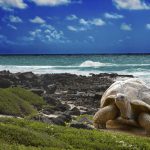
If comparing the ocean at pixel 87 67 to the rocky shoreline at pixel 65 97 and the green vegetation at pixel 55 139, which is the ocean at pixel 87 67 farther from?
the green vegetation at pixel 55 139

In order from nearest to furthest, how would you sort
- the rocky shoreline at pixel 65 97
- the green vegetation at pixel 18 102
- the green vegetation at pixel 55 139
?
the green vegetation at pixel 55 139 < the rocky shoreline at pixel 65 97 < the green vegetation at pixel 18 102

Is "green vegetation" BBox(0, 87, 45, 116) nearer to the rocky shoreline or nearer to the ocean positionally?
the rocky shoreline

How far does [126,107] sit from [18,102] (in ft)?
28.0

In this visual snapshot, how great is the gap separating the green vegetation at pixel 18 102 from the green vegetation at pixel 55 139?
22.0 feet

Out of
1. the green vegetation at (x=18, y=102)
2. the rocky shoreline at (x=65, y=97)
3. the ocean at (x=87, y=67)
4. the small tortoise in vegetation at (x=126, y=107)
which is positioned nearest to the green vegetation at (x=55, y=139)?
the small tortoise in vegetation at (x=126, y=107)

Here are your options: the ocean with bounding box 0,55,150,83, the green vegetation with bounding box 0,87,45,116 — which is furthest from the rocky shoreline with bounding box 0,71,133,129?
the ocean with bounding box 0,55,150,83

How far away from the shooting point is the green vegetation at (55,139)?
36.0 feet

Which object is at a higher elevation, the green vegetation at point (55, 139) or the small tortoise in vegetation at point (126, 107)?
the small tortoise in vegetation at point (126, 107)

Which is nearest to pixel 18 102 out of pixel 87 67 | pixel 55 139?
pixel 55 139

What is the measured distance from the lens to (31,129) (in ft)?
40.5

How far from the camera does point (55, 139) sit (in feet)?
38.3

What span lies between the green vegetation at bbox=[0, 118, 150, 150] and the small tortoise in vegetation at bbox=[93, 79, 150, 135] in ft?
5.15

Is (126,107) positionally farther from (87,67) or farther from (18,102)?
(87,67)

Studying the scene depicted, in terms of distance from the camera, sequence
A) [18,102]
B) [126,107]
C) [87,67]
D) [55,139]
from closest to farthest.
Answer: [55,139], [126,107], [18,102], [87,67]
